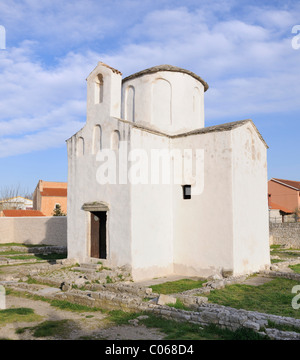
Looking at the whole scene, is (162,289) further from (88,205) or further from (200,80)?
(200,80)

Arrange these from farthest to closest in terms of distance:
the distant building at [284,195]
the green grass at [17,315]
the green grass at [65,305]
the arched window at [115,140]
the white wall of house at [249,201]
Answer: the distant building at [284,195] < the arched window at [115,140] < the white wall of house at [249,201] < the green grass at [65,305] < the green grass at [17,315]

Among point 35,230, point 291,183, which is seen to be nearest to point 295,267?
point 35,230

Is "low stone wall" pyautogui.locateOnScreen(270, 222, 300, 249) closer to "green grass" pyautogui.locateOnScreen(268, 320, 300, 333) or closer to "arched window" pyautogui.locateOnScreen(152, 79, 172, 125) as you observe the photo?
"arched window" pyautogui.locateOnScreen(152, 79, 172, 125)

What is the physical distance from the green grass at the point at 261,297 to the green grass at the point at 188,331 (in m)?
2.23

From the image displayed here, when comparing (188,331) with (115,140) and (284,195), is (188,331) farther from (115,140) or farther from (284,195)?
(284,195)

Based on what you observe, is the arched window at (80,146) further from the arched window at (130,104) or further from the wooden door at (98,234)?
the wooden door at (98,234)

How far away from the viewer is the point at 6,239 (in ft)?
92.1

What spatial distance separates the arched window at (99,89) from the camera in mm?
14695

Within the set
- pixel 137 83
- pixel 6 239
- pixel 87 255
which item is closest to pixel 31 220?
pixel 6 239

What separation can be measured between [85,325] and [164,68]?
1176 centimetres

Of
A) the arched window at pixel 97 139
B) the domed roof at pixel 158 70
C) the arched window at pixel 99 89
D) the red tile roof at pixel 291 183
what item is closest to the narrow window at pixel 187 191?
the arched window at pixel 97 139

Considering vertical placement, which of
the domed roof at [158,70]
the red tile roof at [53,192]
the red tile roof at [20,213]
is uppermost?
the domed roof at [158,70]

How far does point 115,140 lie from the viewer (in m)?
13.6

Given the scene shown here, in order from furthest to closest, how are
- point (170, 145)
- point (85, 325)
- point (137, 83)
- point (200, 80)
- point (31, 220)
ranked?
point (31, 220), point (200, 80), point (137, 83), point (170, 145), point (85, 325)
